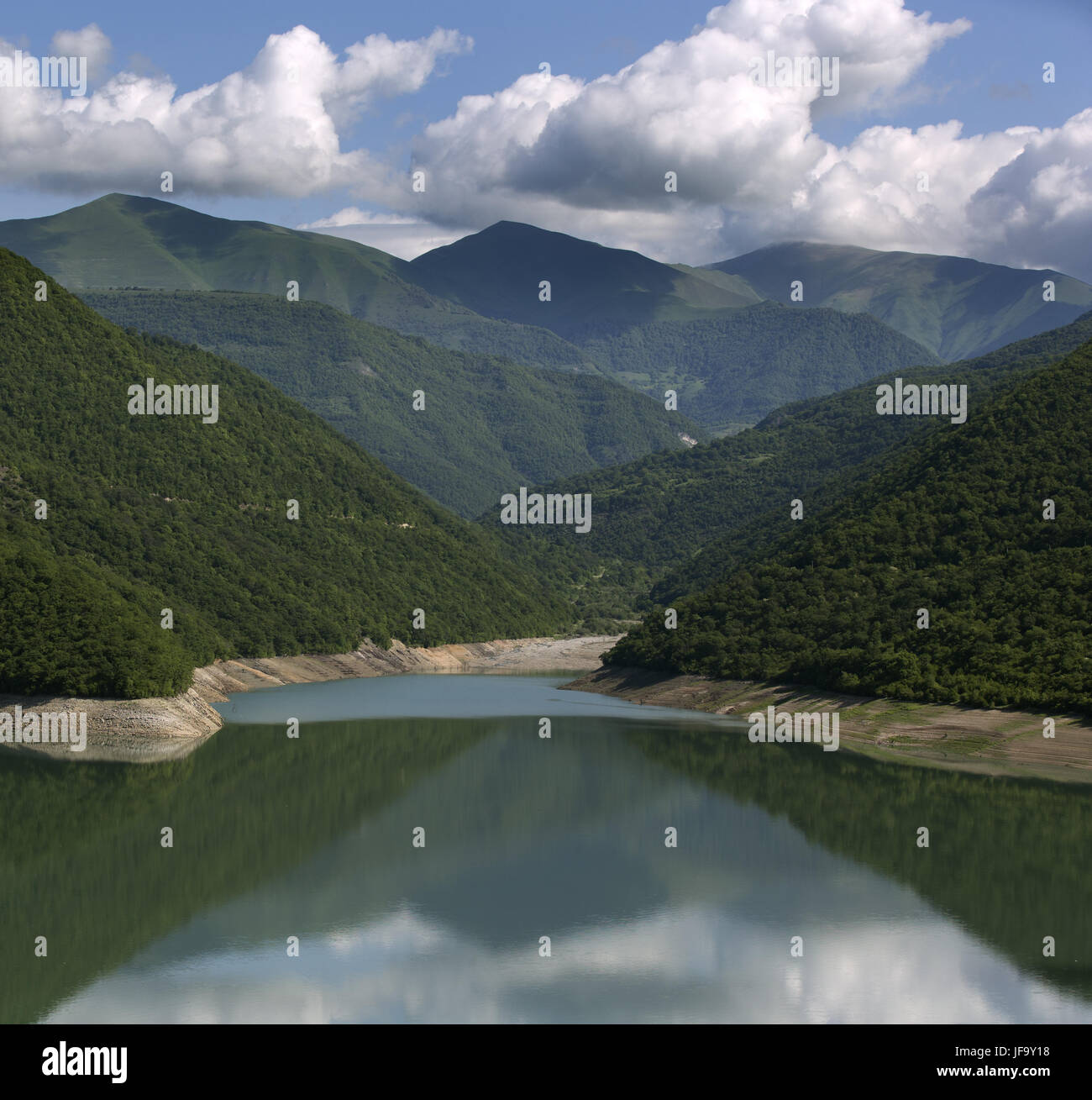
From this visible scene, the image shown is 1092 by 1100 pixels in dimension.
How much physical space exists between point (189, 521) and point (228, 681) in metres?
33.5

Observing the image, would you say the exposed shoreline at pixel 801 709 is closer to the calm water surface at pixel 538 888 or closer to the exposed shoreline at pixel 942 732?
the exposed shoreline at pixel 942 732

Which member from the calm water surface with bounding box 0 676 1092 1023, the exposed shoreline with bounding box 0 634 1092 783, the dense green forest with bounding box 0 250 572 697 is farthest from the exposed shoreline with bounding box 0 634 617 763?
the calm water surface with bounding box 0 676 1092 1023

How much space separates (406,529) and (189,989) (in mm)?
159311

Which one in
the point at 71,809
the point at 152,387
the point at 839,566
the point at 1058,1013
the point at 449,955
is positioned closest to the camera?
the point at 1058,1013

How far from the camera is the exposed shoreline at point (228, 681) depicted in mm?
86062

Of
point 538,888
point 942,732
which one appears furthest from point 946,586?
point 538,888

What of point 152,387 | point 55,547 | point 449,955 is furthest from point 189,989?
point 152,387

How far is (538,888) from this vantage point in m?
51.0

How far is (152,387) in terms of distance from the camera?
174 meters

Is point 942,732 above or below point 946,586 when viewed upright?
below

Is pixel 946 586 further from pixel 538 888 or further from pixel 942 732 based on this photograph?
pixel 538 888

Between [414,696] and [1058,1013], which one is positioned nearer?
[1058,1013]

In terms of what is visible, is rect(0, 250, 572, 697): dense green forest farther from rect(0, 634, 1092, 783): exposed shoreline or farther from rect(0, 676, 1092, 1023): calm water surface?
rect(0, 676, 1092, 1023): calm water surface

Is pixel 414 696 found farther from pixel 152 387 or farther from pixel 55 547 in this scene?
pixel 152 387
